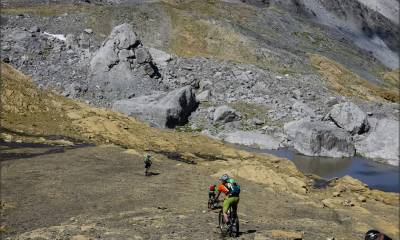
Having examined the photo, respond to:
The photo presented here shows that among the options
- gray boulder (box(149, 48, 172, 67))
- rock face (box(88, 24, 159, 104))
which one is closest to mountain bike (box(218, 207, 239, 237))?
rock face (box(88, 24, 159, 104))

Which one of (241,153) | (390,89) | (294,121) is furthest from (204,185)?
(390,89)

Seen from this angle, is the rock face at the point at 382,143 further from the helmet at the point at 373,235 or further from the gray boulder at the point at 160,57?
the helmet at the point at 373,235

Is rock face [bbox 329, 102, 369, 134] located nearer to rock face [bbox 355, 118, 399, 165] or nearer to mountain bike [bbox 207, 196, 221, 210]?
rock face [bbox 355, 118, 399, 165]

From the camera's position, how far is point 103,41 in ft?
233

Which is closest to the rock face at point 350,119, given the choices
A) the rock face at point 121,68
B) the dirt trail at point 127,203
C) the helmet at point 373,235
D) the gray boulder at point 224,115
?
the gray boulder at point 224,115

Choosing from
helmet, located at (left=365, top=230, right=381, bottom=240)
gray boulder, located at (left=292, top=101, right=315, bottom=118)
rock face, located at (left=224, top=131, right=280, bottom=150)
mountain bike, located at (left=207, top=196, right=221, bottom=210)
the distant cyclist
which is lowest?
rock face, located at (left=224, top=131, right=280, bottom=150)

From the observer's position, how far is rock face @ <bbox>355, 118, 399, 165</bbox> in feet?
176

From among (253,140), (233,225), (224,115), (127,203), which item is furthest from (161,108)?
(233,225)

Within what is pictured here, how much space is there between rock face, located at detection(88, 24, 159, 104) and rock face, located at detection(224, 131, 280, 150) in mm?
13098

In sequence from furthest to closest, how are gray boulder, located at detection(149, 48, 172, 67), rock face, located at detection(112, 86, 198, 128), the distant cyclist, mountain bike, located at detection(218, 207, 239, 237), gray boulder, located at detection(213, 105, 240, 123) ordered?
gray boulder, located at detection(149, 48, 172, 67) → gray boulder, located at detection(213, 105, 240, 123) → rock face, located at detection(112, 86, 198, 128) → the distant cyclist → mountain bike, located at detection(218, 207, 239, 237)

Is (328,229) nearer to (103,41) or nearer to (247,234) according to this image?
(247,234)

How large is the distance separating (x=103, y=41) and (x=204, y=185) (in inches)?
1696

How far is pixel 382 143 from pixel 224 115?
17.2 metres

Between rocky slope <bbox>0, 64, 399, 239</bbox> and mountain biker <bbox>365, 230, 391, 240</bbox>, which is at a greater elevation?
mountain biker <bbox>365, 230, 391, 240</bbox>
